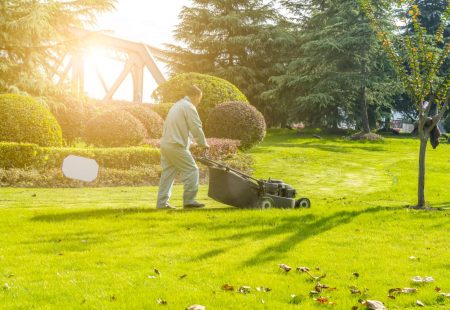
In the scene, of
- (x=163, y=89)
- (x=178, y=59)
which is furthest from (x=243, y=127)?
(x=178, y=59)

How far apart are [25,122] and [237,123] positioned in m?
7.31

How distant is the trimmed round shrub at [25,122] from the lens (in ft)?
44.4

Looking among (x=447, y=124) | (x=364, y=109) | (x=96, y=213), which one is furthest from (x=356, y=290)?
(x=447, y=124)

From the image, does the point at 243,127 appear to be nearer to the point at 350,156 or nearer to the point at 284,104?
the point at 350,156

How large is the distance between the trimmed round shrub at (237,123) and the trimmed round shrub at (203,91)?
162 cm

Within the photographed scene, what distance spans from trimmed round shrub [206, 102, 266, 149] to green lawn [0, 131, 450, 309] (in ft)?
27.1

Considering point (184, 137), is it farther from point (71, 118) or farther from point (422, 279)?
point (71, 118)

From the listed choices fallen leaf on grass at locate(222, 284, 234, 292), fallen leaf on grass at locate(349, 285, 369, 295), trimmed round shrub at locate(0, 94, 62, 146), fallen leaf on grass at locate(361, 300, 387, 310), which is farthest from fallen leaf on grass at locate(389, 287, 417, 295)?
trimmed round shrub at locate(0, 94, 62, 146)

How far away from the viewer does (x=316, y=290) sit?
4.25m

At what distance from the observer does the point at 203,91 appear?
20750 millimetres

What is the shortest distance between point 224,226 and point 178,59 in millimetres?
28715

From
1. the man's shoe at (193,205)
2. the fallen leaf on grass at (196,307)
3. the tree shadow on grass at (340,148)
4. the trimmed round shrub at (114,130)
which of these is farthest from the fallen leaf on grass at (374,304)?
the tree shadow on grass at (340,148)

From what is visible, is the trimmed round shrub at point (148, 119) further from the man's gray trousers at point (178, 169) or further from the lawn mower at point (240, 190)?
the lawn mower at point (240, 190)

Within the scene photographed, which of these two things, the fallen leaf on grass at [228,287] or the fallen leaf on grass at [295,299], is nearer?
the fallen leaf on grass at [295,299]
